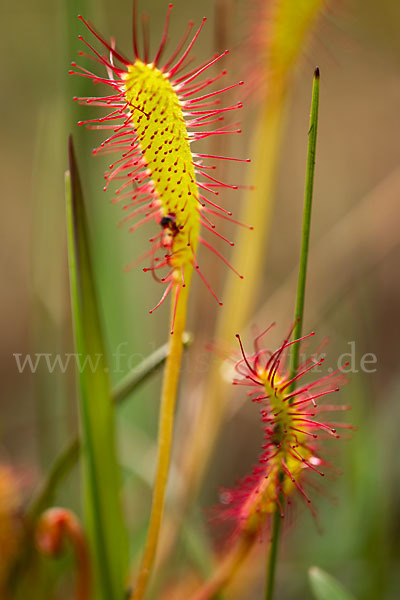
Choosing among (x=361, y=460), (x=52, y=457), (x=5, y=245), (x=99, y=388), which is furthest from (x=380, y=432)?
(x=5, y=245)

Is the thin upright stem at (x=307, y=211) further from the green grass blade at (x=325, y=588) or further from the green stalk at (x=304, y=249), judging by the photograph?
the green grass blade at (x=325, y=588)

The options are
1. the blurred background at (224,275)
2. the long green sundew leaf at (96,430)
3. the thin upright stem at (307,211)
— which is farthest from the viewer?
the blurred background at (224,275)

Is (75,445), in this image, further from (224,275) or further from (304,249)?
(224,275)

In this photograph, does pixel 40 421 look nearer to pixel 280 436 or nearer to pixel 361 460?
pixel 361 460

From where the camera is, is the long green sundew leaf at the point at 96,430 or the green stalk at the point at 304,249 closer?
the green stalk at the point at 304,249

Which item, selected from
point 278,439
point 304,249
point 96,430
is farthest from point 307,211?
point 96,430

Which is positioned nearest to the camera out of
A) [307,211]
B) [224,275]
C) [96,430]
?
[307,211]

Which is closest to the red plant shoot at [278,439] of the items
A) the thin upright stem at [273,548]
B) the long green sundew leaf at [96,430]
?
the thin upright stem at [273,548]
